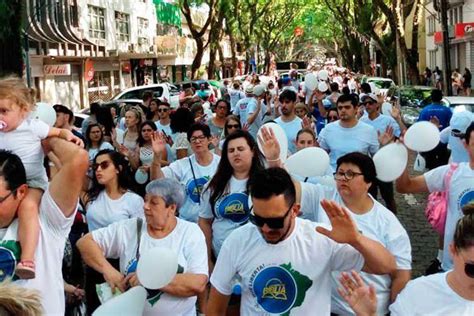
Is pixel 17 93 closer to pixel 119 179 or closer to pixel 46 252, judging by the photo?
pixel 46 252

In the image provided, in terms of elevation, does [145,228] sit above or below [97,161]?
below

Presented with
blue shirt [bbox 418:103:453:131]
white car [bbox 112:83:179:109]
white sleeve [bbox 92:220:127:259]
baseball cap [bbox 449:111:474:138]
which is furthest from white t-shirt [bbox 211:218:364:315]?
white car [bbox 112:83:179:109]

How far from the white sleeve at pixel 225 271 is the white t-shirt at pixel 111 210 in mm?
1711

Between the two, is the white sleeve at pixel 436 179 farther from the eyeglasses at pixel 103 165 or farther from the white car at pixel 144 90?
the white car at pixel 144 90

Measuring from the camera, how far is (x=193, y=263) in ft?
11.6

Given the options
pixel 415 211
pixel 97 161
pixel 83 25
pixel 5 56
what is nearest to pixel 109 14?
pixel 83 25

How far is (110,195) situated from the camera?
4902 millimetres

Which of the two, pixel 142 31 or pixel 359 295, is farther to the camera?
pixel 142 31

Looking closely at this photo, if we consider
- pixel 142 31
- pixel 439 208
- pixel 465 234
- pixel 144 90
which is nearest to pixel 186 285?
pixel 465 234

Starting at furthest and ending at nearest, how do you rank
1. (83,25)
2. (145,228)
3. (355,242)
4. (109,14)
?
(109,14), (83,25), (145,228), (355,242)

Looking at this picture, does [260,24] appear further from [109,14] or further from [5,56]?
[5,56]

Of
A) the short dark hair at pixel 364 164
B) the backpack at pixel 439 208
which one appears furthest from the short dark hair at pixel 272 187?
the backpack at pixel 439 208

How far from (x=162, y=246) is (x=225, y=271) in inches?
23.8

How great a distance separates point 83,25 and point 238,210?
26.4 metres
